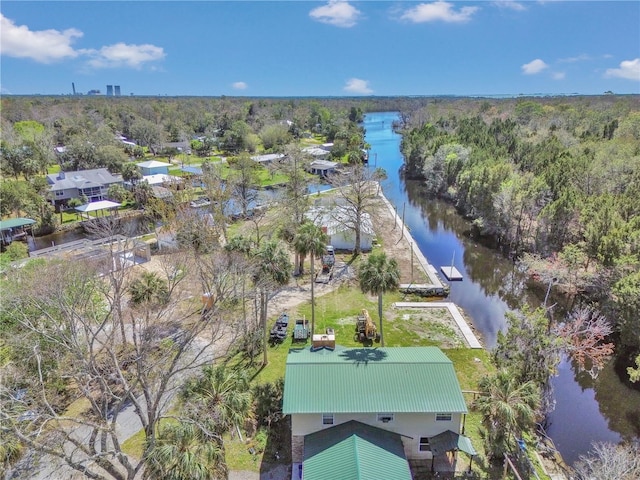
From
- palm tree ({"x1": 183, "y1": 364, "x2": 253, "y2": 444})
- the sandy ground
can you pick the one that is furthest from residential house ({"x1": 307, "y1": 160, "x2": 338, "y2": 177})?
palm tree ({"x1": 183, "y1": 364, "x2": 253, "y2": 444})

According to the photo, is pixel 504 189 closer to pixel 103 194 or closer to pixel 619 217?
pixel 619 217

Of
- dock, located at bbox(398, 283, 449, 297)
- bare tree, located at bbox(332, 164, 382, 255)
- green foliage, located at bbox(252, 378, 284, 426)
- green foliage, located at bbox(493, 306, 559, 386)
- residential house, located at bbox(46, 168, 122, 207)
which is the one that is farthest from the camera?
residential house, located at bbox(46, 168, 122, 207)

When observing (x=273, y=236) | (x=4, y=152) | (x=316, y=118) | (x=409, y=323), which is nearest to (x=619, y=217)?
(x=409, y=323)

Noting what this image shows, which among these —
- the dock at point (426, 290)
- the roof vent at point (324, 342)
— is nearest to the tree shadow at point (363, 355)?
A: the roof vent at point (324, 342)

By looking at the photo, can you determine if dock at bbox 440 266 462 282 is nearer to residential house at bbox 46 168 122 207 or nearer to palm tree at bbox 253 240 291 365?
palm tree at bbox 253 240 291 365

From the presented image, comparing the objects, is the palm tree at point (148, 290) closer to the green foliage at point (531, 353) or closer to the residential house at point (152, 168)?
the green foliage at point (531, 353)
